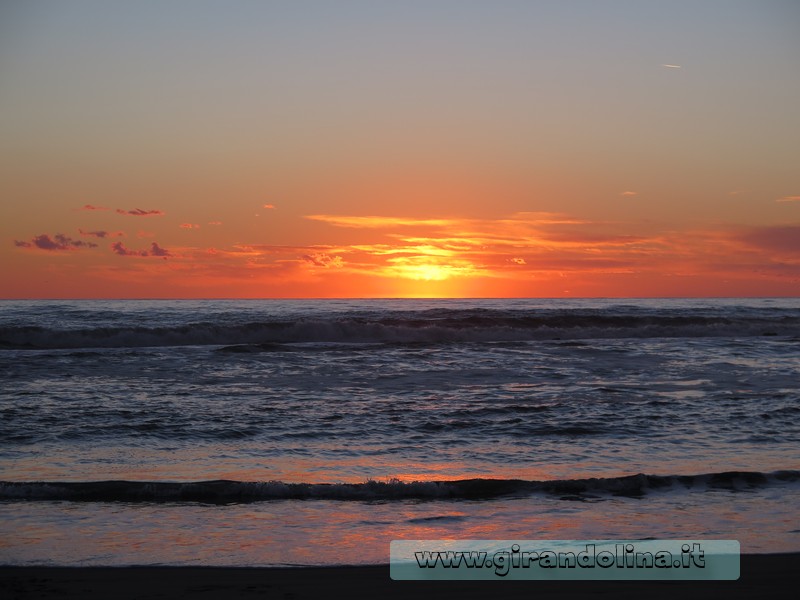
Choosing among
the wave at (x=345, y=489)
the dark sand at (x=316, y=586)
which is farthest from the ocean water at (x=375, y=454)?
the dark sand at (x=316, y=586)

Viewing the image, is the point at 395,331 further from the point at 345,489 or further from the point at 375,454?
the point at 345,489

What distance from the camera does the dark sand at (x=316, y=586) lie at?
5742 millimetres

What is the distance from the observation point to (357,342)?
3062cm

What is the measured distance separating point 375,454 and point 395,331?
22.1 m

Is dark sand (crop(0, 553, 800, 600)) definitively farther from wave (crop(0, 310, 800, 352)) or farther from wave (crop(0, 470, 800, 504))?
wave (crop(0, 310, 800, 352))

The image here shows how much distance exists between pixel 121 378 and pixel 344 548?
42.8ft

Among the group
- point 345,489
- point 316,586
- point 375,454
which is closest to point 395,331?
point 375,454

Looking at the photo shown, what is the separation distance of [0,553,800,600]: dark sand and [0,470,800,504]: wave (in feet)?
7.10

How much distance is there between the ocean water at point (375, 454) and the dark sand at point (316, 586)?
28 centimetres

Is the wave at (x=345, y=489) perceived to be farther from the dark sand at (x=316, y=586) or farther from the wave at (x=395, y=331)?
the wave at (x=395, y=331)

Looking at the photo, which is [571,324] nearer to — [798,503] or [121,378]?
[121,378]

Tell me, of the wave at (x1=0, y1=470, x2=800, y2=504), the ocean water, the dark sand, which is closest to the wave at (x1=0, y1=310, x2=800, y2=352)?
the ocean water

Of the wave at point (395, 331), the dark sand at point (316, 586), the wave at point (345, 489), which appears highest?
the wave at point (395, 331)

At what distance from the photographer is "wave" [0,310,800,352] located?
29031 millimetres
